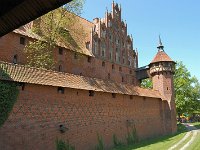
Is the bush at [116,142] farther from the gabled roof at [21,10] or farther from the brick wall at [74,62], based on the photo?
the gabled roof at [21,10]

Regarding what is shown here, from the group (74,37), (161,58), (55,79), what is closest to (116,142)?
(55,79)

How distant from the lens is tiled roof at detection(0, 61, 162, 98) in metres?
12.9

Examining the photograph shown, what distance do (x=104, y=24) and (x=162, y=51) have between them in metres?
9.86

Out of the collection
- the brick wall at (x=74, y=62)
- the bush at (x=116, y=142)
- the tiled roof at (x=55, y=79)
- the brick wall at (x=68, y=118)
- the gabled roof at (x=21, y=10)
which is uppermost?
the brick wall at (x=74, y=62)

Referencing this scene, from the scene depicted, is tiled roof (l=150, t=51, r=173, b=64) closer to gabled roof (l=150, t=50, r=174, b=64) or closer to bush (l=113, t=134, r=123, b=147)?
gabled roof (l=150, t=50, r=174, b=64)

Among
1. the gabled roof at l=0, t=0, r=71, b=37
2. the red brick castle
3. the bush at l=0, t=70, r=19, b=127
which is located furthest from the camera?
the red brick castle

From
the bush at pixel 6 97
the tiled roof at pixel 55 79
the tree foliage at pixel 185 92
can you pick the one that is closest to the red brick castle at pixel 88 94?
the tiled roof at pixel 55 79

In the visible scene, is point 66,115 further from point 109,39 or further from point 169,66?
point 169,66

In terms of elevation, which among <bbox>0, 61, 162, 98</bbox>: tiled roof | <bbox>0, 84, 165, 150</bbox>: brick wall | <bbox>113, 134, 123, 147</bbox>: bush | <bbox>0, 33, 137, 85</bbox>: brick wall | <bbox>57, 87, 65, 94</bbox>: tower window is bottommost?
<bbox>113, 134, 123, 147</bbox>: bush

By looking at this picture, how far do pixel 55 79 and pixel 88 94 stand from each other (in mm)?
3217

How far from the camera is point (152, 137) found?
24125mm

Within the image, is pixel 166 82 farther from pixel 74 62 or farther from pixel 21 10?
pixel 21 10

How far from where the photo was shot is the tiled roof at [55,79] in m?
12.9

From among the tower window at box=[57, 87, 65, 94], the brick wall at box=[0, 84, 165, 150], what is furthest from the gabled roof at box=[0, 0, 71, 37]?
the tower window at box=[57, 87, 65, 94]
